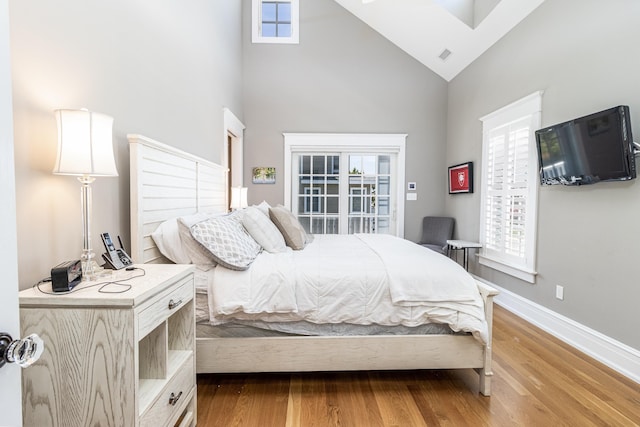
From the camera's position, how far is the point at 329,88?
15.7 feet

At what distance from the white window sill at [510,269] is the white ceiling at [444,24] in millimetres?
2483

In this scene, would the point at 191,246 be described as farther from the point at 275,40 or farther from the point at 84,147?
the point at 275,40

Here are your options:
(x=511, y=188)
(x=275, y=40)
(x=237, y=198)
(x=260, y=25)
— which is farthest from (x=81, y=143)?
(x=260, y=25)

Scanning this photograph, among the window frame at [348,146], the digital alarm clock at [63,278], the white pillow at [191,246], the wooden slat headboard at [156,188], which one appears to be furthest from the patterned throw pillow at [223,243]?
the window frame at [348,146]

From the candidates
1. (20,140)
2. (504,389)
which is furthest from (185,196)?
(504,389)

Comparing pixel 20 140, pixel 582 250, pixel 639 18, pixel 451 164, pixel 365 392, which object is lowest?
pixel 365 392

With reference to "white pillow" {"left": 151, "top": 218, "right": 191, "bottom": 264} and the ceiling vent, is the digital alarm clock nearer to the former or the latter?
"white pillow" {"left": 151, "top": 218, "right": 191, "bottom": 264}

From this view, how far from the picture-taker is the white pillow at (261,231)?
7.32ft

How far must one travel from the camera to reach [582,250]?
7.97ft

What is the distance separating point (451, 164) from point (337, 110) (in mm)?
1912

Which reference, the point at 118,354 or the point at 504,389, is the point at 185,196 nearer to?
the point at 118,354

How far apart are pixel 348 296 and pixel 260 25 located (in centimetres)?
452

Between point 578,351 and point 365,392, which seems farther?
point 578,351

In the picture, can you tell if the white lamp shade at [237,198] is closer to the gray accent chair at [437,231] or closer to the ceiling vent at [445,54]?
the gray accent chair at [437,231]
